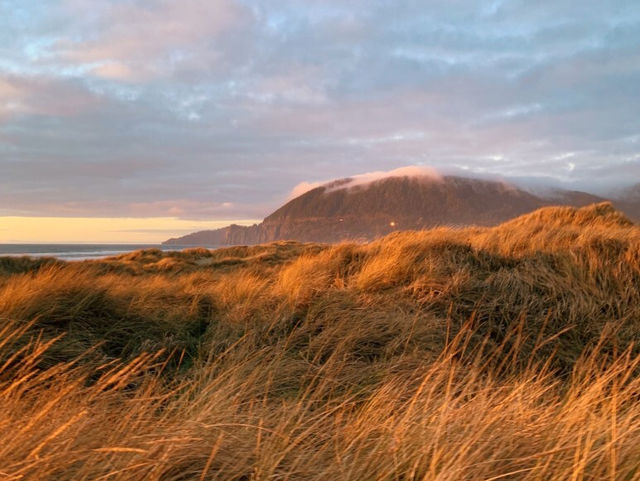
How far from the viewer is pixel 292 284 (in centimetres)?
618

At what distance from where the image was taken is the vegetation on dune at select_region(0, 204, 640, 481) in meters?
1.98

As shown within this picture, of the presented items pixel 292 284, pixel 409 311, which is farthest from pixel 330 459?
pixel 292 284

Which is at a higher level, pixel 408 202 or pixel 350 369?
pixel 408 202

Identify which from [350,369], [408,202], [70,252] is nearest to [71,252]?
[70,252]

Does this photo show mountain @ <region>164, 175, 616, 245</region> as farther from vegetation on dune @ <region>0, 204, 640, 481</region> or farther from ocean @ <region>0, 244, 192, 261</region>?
vegetation on dune @ <region>0, 204, 640, 481</region>

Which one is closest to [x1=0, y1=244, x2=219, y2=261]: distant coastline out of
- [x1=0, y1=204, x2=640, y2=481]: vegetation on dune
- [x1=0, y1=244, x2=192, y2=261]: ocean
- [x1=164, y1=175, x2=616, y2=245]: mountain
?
[x1=0, y1=244, x2=192, y2=261]: ocean

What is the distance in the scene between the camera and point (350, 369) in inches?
156

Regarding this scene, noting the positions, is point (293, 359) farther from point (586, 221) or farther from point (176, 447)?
point (586, 221)

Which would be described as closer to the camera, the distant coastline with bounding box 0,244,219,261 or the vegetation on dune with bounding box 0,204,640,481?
the vegetation on dune with bounding box 0,204,640,481

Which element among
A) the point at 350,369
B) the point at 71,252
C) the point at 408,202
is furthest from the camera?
the point at 408,202

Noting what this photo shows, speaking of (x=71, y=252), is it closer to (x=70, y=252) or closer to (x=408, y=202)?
(x=70, y=252)

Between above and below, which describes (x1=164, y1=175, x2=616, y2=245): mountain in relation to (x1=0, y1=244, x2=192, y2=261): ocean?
above

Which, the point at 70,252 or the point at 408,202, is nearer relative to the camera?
the point at 70,252

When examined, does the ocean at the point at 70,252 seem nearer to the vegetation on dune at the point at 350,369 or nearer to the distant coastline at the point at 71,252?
the distant coastline at the point at 71,252
